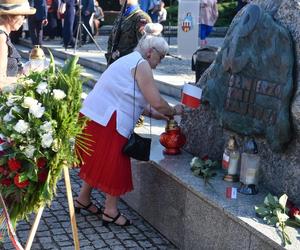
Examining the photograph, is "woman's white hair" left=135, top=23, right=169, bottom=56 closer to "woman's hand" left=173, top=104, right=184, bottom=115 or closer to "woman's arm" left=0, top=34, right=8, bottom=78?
"woman's hand" left=173, top=104, right=184, bottom=115

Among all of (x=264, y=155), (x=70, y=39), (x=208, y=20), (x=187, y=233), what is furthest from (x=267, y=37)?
(x=70, y=39)

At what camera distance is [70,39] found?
520 inches

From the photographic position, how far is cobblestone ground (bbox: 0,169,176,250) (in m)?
4.32

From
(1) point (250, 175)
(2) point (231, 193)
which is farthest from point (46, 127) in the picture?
(1) point (250, 175)

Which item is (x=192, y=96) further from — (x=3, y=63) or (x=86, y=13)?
(x=86, y=13)

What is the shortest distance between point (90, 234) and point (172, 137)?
0.97 m

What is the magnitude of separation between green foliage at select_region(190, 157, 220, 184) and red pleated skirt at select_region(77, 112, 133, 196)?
53 cm

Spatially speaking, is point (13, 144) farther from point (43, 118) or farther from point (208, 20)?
point (208, 20)

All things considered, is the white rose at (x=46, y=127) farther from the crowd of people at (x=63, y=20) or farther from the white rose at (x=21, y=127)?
the crowd of people at (x=63, y=20)

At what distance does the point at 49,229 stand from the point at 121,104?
3.69 feet

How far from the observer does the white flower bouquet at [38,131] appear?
129 inches

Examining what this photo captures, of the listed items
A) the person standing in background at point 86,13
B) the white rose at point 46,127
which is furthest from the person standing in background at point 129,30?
the person standing in background at point 86,13

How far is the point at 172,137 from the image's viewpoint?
15.3ft

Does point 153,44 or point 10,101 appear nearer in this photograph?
point 10,101
